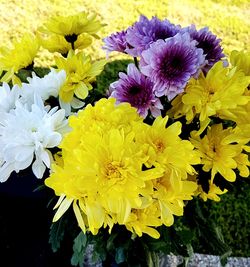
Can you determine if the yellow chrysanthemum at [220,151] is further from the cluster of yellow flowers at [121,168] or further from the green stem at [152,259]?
the green stem at [152,259]

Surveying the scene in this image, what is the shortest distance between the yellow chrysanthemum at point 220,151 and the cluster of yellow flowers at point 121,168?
2.3 inches

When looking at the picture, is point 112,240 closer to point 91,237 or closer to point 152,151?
point 91,237

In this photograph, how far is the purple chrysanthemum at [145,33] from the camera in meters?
1.02

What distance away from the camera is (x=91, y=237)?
1.15 metres

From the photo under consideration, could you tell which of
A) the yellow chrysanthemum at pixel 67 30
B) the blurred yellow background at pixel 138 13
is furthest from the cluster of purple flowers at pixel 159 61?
the blurred yellow background at pixel 138 13

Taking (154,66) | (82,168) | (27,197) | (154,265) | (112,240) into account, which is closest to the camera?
(82,168)

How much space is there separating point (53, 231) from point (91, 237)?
74 millimetres

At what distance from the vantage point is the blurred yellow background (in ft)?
10.4

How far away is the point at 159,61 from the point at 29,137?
0.25 meters

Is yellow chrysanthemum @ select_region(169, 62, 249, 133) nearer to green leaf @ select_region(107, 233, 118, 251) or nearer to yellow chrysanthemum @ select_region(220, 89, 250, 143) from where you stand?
yellow chrysanthemum @ select_region(220, 89, 250, 143)

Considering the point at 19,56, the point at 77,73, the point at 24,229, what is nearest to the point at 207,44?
the point at 77,73

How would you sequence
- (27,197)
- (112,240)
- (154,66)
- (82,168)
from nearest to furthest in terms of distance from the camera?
(82,168), (154,66), (112,240), (27,197)

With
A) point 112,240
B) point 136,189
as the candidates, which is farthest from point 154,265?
point 136,189

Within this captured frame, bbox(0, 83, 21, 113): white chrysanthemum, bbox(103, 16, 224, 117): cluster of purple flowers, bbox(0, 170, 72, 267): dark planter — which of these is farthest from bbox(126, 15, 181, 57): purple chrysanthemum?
bbox(0, 170, 72, 267): dark planter
